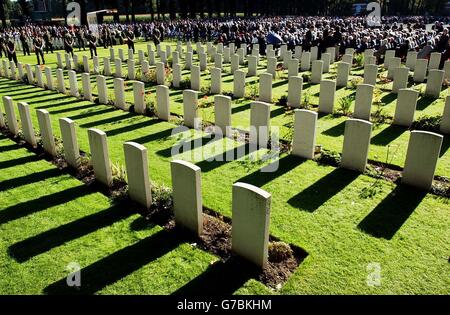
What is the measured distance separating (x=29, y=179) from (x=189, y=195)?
3.74 metres

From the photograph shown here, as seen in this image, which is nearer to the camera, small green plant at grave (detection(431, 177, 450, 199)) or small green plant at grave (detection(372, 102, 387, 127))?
small green plant at grave (detection(431, 177, 450, 199))

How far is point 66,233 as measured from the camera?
5.29 metres

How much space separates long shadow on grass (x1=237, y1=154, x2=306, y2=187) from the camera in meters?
6.78

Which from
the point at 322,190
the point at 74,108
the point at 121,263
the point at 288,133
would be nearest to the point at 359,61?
the point at 288,133

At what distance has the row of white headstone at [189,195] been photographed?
430 cm

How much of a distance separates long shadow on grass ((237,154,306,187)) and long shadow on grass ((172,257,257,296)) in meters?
2.25

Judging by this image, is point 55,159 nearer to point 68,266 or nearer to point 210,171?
point 210,171

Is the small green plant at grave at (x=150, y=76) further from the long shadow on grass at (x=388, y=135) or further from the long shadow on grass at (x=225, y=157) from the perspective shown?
the long shadow on grass at (x=388, y=135)

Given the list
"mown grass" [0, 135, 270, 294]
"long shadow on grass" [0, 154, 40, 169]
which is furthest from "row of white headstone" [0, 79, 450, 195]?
"mown grass" [0, 135, 270, 294]

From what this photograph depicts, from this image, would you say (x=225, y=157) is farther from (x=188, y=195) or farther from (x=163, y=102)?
(x=163, y=102)

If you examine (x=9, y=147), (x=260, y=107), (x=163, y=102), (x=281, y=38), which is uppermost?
(x=281, y=38)

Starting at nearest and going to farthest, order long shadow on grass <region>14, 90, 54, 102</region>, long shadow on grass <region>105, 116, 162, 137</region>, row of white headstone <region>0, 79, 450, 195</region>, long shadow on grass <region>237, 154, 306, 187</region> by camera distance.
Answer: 1. row of white headstone <region>0, 79, 450, 195</region>
2. long shadow on grass <region>237, 154, 306, 187</region>
3. long shadow on grass <region>105, 116, 162, 137</region>
4. long shadow on grass <region>14, 90, 54, 102</region>

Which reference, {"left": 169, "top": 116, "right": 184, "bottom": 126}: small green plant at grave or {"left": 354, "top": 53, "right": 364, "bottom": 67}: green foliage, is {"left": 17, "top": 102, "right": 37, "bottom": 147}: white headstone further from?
{"left": 354, "top": 53, "right": 364, "bottom": 67}: green foliage

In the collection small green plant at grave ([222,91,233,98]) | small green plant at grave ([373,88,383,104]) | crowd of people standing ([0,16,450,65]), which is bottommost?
small green plant at grave ([222,91,233,98])
